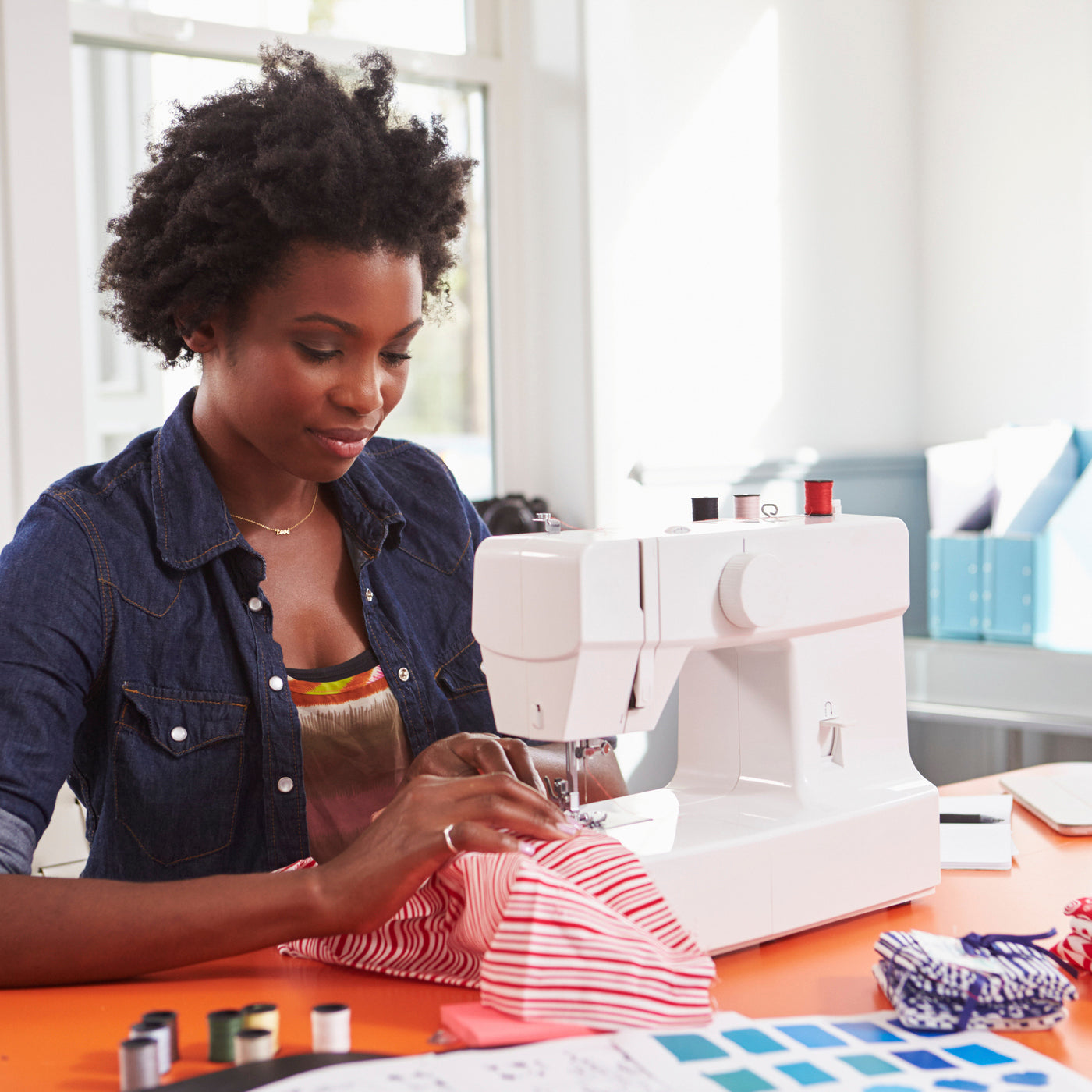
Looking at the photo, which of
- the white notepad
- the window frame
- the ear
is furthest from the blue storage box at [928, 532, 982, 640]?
the ear

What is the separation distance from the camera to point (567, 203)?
2.93 m

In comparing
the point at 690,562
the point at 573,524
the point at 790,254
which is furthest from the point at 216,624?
the point at 790,254

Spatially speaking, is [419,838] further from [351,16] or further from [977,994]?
[351,16]

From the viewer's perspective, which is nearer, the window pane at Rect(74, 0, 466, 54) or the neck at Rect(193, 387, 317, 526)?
the neck at Rect(193, 387, 317, 526)

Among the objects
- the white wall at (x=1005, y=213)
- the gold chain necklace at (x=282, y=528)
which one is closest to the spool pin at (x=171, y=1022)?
the gold chain necklace at (x=282, y=528)

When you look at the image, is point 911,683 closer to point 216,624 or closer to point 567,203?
point 567,203

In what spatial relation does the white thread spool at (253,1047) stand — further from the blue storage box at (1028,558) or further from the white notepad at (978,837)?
the blue storage box at (1028,558)

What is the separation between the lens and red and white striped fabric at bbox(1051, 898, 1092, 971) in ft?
3.19

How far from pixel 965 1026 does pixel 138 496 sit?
3.26ft

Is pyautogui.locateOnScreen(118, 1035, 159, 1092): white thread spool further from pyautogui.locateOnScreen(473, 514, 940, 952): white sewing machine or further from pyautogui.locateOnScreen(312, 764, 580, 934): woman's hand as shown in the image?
pyautogui.locateOnScreen(473, 514, 940, 952): white sewing machine

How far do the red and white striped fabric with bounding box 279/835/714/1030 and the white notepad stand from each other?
1.44 feet

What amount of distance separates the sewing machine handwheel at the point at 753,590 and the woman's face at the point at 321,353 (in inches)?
17.9

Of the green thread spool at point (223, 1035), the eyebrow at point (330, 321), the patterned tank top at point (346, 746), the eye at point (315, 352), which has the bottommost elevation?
the green thread spool at point (223, 1035)

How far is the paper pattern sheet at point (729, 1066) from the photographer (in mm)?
774
